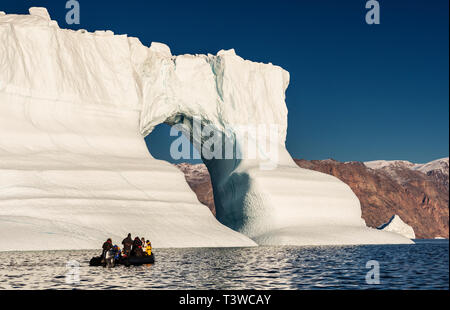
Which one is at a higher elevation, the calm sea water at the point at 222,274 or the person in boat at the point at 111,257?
the person in boat at the point at 111,257

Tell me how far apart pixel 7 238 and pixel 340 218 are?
3114 centimetres

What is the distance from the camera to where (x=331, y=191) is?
58344 millimetres

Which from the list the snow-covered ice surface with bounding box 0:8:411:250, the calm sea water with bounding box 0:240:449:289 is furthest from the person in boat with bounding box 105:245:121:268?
the snow-covered ice surface with bounding box 0:8:411:250

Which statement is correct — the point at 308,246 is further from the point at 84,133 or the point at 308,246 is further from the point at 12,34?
the point at 12,34

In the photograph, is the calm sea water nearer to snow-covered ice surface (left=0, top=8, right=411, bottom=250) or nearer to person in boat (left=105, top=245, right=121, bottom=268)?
person in boat (left=105, top=245, right=121, bottom=268)

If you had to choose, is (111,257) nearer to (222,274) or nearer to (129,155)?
(222,274)

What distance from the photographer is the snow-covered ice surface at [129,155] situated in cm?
4381

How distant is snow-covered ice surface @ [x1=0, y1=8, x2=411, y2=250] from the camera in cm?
4381

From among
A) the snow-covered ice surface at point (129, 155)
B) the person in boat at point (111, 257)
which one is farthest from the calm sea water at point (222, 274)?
the snow-covered ice surface at point (129, 155)

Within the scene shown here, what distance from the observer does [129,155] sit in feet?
176

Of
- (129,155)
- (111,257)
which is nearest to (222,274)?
(111,257)

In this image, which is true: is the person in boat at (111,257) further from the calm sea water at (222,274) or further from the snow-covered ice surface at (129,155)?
the snow-covered ice surface at (129,155)
